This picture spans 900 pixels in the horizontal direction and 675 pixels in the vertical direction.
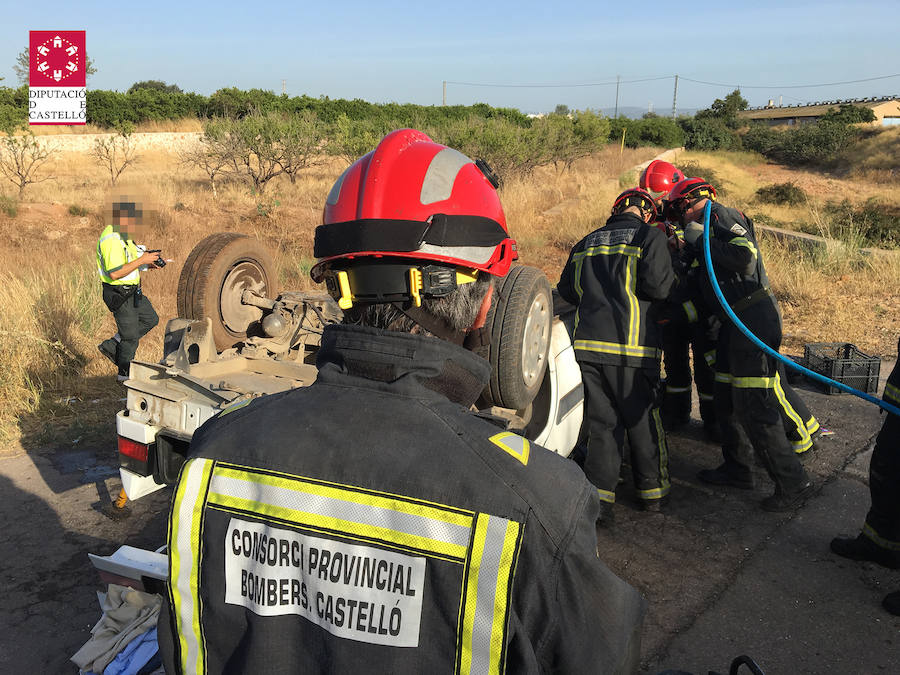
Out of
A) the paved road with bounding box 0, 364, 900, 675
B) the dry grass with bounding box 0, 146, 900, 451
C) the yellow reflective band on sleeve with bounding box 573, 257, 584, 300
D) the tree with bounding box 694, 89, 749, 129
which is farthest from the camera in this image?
the tree with bounding box 694, 89, 749, 129

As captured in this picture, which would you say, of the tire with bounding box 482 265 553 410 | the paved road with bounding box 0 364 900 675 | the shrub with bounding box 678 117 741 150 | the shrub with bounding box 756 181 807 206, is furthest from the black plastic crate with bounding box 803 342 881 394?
the shrub with bounding box 678 117 741 150

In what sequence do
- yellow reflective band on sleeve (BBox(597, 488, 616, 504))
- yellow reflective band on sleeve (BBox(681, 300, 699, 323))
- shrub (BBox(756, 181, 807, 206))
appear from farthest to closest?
shrub (BBox(756, 181, 807, 206)) → yellow reflective band on sleeve (BBox(681, 300, 699, 323)) → yellow reflective band on sleeve (BBox(597, 488, 616, 504))

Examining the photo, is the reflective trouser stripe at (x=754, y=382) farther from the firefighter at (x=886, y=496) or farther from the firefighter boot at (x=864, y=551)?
the firefighter boot at (x=864, y=551)

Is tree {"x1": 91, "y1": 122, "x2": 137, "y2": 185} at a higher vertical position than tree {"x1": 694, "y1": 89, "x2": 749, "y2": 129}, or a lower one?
lower

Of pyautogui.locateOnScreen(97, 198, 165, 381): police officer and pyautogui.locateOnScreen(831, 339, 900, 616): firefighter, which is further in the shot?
pyautogui.locateOnScreen(97, 198, 165, 381): police officer

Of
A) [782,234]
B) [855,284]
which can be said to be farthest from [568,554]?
[782,234]

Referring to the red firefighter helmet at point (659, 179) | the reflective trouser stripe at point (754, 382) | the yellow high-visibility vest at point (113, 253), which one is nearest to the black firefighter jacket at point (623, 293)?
the reflective trouser stripe at point (754, 382)

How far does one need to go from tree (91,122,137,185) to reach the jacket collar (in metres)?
22.8

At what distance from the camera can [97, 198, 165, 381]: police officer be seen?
5.83 metres

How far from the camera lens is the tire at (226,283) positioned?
14.6 ft

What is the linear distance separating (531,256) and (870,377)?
26.8 ft

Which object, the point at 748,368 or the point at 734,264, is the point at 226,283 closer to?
the point at 734,264

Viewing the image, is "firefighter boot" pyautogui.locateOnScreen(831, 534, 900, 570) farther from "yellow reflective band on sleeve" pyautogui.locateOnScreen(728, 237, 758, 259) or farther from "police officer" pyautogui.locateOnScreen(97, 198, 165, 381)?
"police officer" pyautogui.locateOnScreen(97, 198, 165, 381)

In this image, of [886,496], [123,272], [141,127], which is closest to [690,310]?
[886,496]
